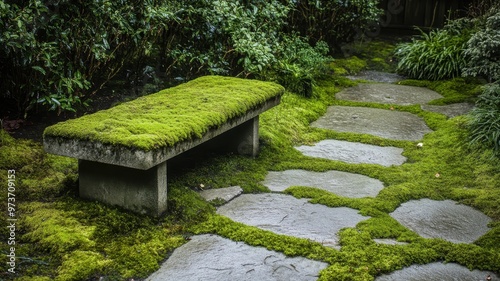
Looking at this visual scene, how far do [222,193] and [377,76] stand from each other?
4.91 meters

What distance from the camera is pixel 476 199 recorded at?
402cm

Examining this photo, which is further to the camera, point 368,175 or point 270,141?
point 270,141

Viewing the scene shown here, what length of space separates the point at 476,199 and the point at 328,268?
1559mm

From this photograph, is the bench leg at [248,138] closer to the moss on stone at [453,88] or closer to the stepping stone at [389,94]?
the stepping stone at [389,94]

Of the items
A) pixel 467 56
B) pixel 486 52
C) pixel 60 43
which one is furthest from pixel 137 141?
pixel 467 56

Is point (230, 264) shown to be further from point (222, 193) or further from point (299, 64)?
point (299, 64)

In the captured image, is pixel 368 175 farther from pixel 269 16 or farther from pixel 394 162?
pixel 269 16

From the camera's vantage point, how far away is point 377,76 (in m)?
8.31

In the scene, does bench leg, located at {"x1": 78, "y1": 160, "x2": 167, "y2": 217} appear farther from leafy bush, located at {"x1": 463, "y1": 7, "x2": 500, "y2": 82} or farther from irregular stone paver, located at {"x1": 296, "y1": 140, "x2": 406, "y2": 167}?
leafy bush, located at {"x1": 463, "y1": 7, "x2": 500, "y2": 82}

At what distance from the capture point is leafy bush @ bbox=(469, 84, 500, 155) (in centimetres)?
498

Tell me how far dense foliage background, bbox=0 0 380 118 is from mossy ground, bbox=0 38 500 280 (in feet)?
1.93

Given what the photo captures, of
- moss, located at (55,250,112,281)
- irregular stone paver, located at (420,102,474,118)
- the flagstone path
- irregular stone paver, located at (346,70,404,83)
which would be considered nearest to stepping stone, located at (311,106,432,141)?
the flagstone path

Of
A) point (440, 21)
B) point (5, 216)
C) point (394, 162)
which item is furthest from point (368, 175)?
point (440, 21)

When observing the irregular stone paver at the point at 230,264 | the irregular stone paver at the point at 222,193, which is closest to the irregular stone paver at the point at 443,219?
the irregular stone paver at the point at 230,264
